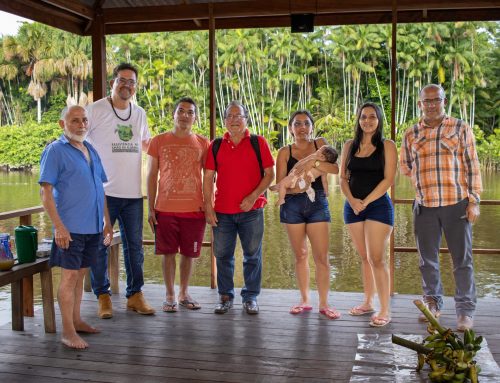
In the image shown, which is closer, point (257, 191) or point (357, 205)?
point (357, 205)

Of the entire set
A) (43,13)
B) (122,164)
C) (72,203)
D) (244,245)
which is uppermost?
(43,13)

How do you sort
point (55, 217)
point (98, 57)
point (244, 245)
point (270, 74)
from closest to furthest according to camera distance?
point (55, 217)
point (244, 245)
point (98, 57)
point (270, 74)

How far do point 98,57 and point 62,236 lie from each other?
2.26m

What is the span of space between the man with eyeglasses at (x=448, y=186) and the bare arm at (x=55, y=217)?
2261 mm

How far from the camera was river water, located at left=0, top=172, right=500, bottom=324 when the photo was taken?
1680 centimetres

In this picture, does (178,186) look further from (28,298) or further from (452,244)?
(452,244)

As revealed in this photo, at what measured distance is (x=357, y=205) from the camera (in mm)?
3943

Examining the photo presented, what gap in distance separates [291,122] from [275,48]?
1183 inches

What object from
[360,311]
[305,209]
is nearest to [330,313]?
[360,311]

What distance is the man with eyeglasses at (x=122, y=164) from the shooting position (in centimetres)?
413

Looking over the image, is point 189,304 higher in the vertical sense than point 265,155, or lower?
lower

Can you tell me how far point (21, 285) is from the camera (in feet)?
13.2

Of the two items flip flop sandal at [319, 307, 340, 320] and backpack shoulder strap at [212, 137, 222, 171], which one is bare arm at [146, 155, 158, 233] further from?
flip flop sandal at [319, 307, 340, 320]

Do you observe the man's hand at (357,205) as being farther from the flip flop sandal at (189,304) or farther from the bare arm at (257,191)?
the flip flop sandal at (189,304)
